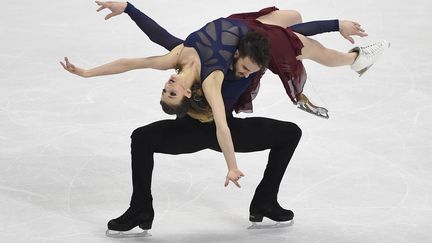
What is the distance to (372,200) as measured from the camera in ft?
21.8

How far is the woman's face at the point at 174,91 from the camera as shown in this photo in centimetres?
568

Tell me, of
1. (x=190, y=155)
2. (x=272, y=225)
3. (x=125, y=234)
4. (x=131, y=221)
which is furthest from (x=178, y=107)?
(x=190, y=155)

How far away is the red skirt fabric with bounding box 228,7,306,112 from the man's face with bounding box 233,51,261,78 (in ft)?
0.82

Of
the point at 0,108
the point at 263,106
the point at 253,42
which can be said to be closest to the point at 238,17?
the point at 253,42

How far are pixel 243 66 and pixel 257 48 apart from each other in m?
0.16

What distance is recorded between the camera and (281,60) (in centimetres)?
622

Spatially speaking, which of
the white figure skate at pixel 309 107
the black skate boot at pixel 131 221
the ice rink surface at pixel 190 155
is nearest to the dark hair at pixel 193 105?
the black skate boot at pixel 131 221

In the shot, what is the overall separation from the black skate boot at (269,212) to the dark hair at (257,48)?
3.12 ft

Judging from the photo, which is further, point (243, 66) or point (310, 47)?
point (310, 47)

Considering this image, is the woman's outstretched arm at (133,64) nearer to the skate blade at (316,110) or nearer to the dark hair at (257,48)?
the dark hair at (257,48)

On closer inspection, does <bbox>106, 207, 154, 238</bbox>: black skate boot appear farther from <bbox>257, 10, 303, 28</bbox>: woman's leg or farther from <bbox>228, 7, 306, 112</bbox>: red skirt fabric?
<bbox>257, 10, 303, 28</bbox>: woman's leg

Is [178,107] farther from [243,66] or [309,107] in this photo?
[309,107]

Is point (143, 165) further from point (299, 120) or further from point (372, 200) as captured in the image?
point (299, 120)

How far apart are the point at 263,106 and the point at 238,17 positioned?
1.75m
